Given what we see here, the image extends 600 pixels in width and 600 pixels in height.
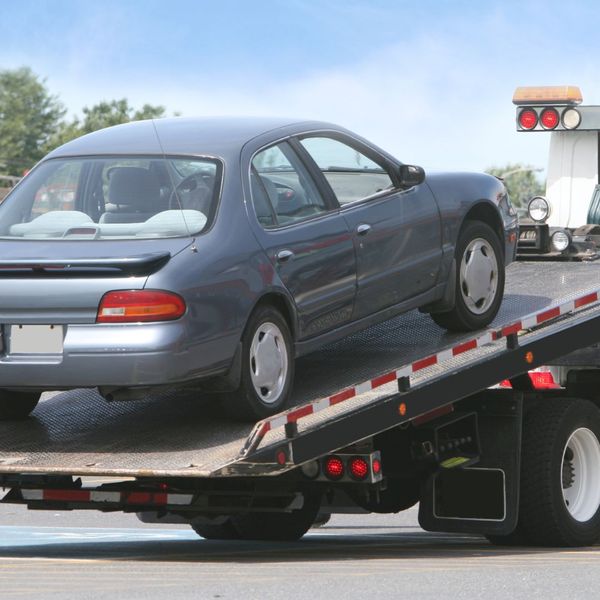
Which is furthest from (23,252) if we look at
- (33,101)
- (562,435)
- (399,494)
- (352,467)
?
(33,101)

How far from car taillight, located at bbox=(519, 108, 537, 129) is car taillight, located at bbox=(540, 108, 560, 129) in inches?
2.9

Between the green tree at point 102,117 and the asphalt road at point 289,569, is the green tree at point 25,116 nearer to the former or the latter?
the green tree at point 102,117

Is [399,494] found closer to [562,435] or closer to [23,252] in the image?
[562,435]

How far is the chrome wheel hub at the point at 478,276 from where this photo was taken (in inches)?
358

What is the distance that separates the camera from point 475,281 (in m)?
9.16

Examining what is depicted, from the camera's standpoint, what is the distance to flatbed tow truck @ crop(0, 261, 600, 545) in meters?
7.30

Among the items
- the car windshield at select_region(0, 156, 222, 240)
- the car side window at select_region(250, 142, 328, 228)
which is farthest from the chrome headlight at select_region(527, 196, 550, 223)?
the car windshield at select_region(0, 156, 222, 240)

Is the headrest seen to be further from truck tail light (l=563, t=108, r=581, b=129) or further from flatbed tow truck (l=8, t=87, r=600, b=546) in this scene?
truck tail light (l=563, t=108, r=581, b=129)

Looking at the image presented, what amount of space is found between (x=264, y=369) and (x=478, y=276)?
2121 millimetres

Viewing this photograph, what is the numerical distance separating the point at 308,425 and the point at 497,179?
9.59 feet

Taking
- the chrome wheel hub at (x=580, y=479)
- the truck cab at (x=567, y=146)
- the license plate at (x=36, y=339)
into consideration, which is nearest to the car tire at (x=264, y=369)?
the license plate at (x=36, y=339)

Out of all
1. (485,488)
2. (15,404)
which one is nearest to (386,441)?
(485,488)

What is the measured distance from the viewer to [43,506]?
26.4 feet

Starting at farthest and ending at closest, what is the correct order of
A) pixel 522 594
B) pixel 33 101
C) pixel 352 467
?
pixel 33 101 → pixel 352 467 → pixel 522 594
